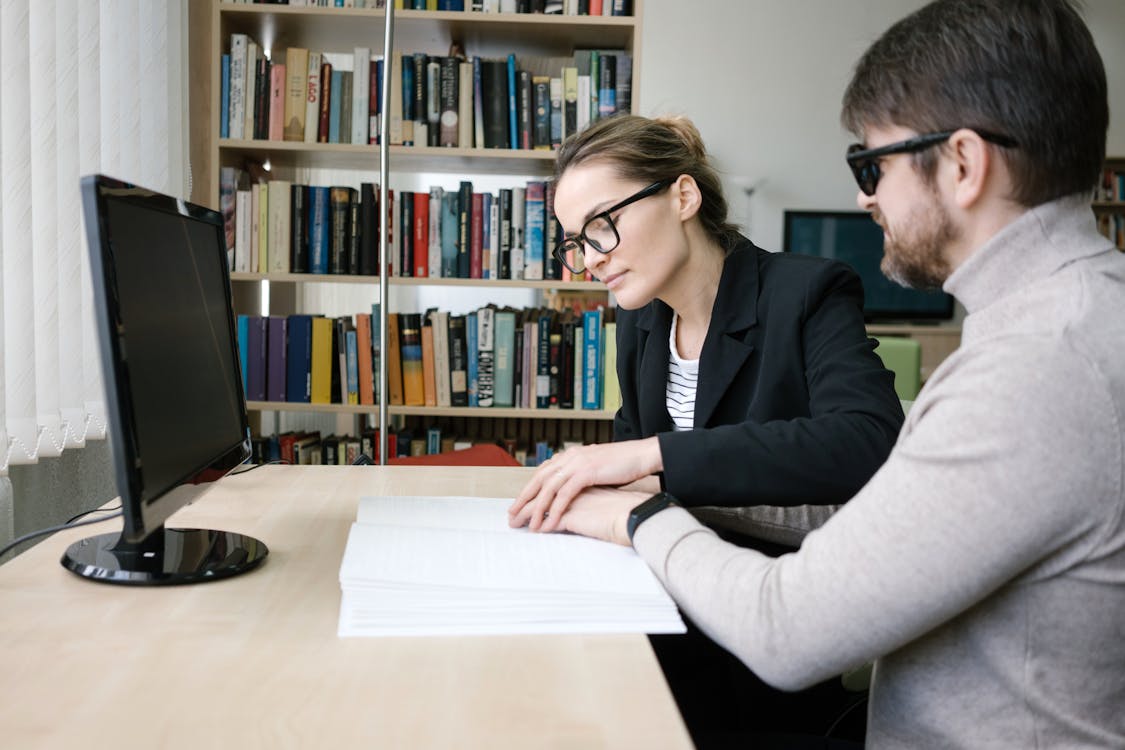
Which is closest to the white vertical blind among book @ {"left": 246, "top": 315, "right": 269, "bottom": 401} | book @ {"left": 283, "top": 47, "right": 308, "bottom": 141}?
book @ {"left": 283, "top": 47, "right": 308, "bottom": 141}

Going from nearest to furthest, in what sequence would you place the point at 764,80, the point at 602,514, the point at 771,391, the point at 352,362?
the point at 602,514
the point at 771,391
the point at 352,362
the point at 764,80

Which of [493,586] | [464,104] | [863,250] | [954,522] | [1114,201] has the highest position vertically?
[1114,201]

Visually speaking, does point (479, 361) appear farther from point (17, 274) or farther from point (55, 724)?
point (55, 724)

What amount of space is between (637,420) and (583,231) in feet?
1.12

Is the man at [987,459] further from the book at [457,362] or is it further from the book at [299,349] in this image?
the book at [299,349]

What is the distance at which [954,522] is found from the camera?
0.65 metres

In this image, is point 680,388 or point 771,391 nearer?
point 771,391

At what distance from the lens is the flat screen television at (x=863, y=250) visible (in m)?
6.77

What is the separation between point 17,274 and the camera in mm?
1732

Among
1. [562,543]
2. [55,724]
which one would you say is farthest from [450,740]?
[562,543]

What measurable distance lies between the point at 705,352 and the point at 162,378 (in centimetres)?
82

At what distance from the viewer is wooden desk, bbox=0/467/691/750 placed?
24.3 inches

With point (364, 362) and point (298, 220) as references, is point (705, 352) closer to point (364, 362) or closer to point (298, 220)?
point (364, 362)

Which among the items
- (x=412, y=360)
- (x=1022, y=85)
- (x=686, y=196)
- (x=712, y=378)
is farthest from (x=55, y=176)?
(x=1022, y=85)
